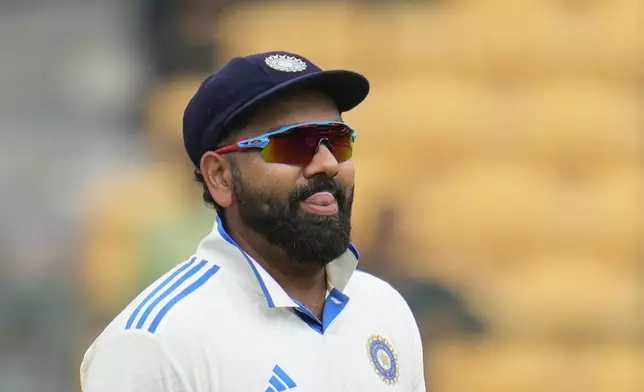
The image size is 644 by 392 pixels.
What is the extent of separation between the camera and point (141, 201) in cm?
500

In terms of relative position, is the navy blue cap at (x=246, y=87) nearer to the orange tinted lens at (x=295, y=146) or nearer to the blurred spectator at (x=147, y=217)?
the orange tinted lens at (x=295, y=146)

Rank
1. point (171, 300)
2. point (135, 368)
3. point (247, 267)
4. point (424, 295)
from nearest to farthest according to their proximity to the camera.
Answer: point (135, 368) → point (171, 300) → point (247, 267) → point (424, 295)

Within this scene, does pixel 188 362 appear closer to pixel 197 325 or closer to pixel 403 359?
pixel 197 325

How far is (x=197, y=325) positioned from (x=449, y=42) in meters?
3.61

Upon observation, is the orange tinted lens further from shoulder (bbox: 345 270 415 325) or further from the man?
shoulder (bbox: 345 270 415 325)

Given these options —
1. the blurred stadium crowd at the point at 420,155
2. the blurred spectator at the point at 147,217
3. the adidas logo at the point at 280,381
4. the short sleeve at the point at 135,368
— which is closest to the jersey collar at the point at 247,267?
the adidas logo at the point at 280,381

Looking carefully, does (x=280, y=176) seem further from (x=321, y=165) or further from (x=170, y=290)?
(x=170, y=290)

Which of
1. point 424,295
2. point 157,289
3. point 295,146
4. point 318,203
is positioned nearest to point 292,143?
point 295,146

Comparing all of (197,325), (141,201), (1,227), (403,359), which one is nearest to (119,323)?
(197,325)

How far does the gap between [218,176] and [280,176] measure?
0.15 metres

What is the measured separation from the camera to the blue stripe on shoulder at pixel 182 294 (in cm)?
183

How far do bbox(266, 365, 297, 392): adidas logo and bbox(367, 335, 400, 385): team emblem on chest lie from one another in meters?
0.21

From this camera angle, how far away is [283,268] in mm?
2049

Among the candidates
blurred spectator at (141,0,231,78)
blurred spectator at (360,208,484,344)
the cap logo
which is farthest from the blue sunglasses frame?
blurred spectator at (141,0,231,78)
